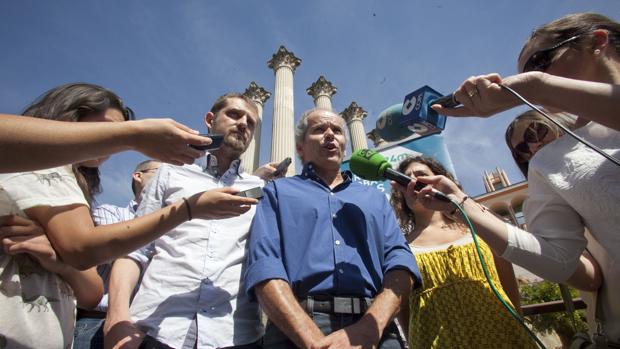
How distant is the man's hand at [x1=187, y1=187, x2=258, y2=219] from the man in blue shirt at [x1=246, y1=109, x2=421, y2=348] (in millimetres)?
380

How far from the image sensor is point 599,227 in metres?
1.62

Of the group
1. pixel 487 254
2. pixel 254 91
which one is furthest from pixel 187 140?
pixel 254 91

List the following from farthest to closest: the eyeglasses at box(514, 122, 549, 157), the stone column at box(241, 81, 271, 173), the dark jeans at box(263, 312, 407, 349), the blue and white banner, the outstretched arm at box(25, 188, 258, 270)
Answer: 1. the stone column at box(241, 81, 271, 173)
2. the blue and white banner
3. the eyeglasses at box(514, 122, 549, 157)
4. the dark jeans at box(263, 312, 407, 349)
5. the outstretched arm at box(25, 188, 258, 270)

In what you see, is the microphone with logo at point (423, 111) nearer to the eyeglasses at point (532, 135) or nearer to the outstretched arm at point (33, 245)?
the eyeglasses at point (532, 135)

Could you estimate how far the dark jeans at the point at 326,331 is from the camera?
1687mm

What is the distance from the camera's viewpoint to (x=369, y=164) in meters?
2.22

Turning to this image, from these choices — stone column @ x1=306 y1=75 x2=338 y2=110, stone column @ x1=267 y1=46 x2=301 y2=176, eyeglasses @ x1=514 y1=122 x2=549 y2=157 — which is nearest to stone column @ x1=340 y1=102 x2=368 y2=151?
stone column @ x1=306 y1=75 x2=338 y2=110

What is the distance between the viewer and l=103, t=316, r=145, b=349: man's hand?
1.58 meters

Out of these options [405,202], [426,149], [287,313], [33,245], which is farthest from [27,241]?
[426,149]

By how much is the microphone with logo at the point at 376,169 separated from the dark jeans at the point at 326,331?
0.88 meters

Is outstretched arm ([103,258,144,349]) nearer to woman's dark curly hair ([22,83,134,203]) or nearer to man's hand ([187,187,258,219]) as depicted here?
woman's dark curly hair ([22,83,134,203])

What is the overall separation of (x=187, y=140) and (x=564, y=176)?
2010 millimetres

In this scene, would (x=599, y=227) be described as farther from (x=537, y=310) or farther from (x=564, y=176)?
(x=537, y=310)

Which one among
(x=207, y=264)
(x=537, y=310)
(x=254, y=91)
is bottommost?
(x=537, y=310)
